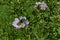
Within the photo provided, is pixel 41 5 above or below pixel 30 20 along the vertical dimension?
above

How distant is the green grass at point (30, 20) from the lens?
3.53m

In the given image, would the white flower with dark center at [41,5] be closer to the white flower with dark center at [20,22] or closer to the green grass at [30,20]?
the green grass at [30,20]

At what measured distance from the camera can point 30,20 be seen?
3754 millimetres

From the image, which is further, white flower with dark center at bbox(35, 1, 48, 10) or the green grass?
white flower with dark center at bbox(35, 1, 48, 10)

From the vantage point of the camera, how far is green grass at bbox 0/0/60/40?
353 centimetres

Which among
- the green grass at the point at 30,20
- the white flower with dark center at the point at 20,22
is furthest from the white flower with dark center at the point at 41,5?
the white flower with dark center at the point at 20,22

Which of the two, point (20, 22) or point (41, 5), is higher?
point (41, 5)

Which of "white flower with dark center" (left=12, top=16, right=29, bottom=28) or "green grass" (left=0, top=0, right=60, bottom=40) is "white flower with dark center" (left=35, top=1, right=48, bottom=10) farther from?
"white flower with dark center" (left=12, top=16, right=29, bottom=28)

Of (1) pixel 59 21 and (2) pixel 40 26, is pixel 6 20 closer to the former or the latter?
(2) pixel 40 26

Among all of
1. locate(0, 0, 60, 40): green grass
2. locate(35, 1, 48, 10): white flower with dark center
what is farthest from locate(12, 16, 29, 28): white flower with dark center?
locate(35, 1, 48, 10): white flower with dark center

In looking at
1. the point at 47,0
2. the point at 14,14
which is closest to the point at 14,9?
the point at 14,14

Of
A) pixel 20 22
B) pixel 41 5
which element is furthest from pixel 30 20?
pixel 41 5

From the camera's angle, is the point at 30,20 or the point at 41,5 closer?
the point at 30,20

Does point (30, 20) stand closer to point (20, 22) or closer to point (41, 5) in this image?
point (20, 22)
